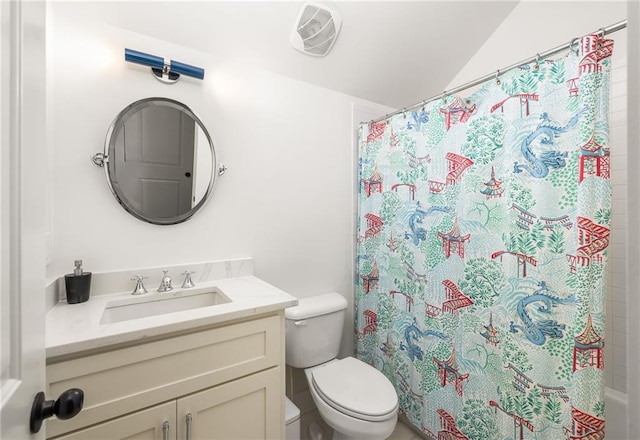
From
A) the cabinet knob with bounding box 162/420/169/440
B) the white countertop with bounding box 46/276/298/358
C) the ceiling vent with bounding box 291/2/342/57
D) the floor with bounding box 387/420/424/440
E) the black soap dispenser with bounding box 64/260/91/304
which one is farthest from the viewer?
the floor with bounding box 387/420/424/440

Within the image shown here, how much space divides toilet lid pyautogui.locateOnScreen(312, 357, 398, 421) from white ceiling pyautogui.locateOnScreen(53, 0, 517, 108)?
5.49ft

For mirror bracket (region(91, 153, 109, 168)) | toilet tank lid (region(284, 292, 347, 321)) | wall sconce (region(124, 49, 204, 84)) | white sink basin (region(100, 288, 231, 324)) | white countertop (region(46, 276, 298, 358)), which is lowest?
toilet tank lid (region(284, 292, 347, 321))

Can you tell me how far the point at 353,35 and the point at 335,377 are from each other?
6.04ft

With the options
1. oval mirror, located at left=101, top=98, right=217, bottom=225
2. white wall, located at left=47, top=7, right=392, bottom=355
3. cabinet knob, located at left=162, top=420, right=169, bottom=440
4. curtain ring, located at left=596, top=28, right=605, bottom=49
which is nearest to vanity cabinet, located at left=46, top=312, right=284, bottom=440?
cabinet knob, located at left=162, top=420, right=169, bottom=440

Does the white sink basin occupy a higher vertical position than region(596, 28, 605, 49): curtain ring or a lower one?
lower

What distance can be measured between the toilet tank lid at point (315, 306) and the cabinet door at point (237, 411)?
40 cm

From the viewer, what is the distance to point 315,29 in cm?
151

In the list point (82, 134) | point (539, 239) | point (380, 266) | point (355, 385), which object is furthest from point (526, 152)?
point (82, 134)

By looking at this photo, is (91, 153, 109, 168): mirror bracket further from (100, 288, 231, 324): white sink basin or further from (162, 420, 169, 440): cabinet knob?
(162, 420, 169, 440): cabinet knob

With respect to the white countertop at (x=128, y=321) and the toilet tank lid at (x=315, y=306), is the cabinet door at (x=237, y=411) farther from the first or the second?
the toilet tank lid at (x=315, y=306)

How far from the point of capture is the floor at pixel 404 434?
1.61m

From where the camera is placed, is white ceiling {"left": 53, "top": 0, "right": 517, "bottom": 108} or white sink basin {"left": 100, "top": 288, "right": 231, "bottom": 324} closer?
white sink basin {"left": 100, "top": 288, "right": 231, "bottom": 324}

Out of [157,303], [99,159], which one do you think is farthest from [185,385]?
[99,159]

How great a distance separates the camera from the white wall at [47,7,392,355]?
1.17m
